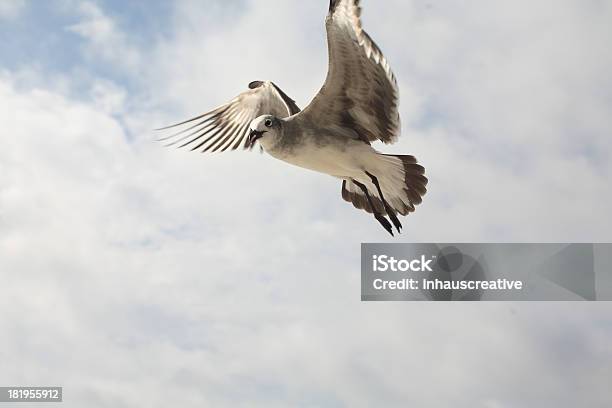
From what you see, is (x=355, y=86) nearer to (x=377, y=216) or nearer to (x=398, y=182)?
(x=398, y=182)

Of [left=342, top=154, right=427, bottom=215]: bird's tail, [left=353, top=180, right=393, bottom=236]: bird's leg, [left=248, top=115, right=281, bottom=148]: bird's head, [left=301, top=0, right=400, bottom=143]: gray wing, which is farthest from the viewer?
[left=342, top=154, right=427, bottom=215]: bird's tail

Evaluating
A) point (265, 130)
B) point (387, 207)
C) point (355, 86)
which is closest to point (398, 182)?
point (387, 207)

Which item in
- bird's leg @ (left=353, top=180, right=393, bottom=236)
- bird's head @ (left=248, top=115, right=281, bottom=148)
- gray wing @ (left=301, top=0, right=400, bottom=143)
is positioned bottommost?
bird's leg @ (left=353, top=180, right=393, bottom=236)

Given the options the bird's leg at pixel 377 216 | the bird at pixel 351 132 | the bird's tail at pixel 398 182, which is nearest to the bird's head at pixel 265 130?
the bird at pixel 351 132

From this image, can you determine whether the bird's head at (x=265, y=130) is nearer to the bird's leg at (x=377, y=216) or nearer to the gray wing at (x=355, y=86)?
the gray wing at (x=355, y=86)

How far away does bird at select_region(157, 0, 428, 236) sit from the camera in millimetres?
10086

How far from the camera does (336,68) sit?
10.7 m

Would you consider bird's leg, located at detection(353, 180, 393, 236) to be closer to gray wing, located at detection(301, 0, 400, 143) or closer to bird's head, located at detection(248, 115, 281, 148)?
gray wing, located at detection(301, 0, 400, 143)

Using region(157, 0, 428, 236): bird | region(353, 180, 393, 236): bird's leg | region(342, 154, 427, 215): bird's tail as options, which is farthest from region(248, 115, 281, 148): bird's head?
region(353, 180, 393, 236): bird's leg

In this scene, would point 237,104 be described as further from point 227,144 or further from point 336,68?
point 336,68

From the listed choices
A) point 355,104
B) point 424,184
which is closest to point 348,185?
point 424,184

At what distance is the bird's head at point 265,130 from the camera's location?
434 inches

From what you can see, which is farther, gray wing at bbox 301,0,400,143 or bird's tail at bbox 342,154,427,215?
bird's tail at bbox 342,154,427,215

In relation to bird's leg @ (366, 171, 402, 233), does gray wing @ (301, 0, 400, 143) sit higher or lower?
higher
